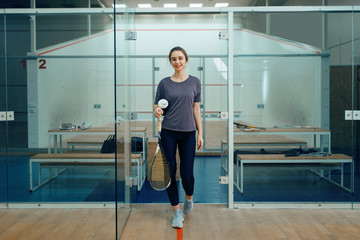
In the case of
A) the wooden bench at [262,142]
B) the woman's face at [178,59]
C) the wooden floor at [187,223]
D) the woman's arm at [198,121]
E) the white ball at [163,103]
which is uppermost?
the woman's face at [178,59]

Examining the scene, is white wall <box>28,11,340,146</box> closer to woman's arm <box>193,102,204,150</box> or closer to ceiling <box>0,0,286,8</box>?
ceiling <box>0,0,286,8</box>

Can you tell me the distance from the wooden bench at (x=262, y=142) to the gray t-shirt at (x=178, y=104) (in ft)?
2.48

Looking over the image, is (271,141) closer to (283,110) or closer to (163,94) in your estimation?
(283,110)

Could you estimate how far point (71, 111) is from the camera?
380 centimetres

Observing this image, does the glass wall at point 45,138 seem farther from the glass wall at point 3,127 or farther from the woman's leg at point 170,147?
the woman's leg at point 170,147

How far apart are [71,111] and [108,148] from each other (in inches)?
50.6

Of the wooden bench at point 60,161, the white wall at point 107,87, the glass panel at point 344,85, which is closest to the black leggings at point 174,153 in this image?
the white wall at point 107,87

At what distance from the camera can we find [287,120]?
3367 mm

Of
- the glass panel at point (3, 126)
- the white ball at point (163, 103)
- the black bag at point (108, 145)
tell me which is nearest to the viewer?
the white ball at point (163, 103)

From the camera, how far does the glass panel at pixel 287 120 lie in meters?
3.10

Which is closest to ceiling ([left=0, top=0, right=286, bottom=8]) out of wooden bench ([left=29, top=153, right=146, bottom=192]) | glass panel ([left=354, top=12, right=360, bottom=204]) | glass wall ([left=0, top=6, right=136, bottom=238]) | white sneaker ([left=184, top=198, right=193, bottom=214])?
glass wall ([left=0, top=6, right=136, bottom=238])

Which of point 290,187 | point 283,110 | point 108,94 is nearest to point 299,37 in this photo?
point 283,110

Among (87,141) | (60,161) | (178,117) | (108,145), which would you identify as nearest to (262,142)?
(178,117)

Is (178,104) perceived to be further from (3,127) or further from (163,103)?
(3,127)
